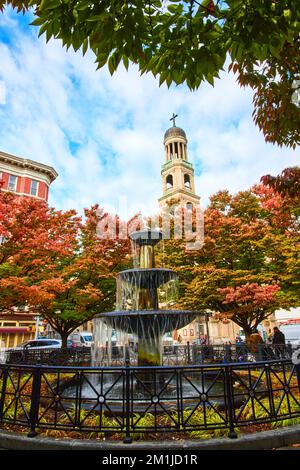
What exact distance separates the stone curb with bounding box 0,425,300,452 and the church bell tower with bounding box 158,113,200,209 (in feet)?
189

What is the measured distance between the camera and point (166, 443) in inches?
177

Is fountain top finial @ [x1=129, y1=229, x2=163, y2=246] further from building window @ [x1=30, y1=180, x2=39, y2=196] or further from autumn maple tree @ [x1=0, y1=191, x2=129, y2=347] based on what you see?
building window @ [x1=30, y1=180, x2=39, y2=196]

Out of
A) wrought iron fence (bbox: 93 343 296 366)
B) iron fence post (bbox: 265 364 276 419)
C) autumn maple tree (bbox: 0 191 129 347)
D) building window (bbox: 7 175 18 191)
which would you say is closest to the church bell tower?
building window (bbox: 7 175 18 191)

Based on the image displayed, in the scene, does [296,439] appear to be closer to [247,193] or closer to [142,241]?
[142,241]

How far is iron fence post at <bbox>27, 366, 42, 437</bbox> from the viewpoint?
16.4ft

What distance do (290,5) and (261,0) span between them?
326 millimetres

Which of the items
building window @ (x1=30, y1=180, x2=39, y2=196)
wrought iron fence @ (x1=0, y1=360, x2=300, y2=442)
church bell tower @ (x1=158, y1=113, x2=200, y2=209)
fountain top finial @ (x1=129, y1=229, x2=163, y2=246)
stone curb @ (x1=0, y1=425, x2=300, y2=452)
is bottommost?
stone curb @ (x1=0, y1=425, x2=300, y2=452)

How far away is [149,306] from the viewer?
34.9 ft

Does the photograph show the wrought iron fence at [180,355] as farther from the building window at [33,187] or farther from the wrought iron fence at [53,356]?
the building window at [33,187]

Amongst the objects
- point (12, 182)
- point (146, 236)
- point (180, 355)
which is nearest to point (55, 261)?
point (146, 236)

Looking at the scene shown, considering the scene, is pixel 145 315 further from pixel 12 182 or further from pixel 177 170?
pixel 177 170

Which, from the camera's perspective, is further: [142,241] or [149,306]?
[142,241]

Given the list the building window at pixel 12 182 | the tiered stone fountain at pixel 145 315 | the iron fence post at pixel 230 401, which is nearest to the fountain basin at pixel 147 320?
the tiered stone fountain at pixel 145 315
